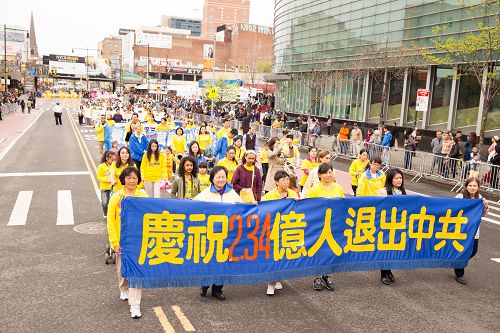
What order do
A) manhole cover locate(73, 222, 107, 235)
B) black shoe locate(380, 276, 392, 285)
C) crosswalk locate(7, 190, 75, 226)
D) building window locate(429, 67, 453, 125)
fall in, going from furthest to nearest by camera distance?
building window locate(429, 67, 453, 125) → crosswalk locate(7, 190, 75, 226) → manhole cover locate(73, 222, 107, 235) → black shoe locate(380, 276, 392, 285)

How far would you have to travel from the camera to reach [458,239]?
7652 mm

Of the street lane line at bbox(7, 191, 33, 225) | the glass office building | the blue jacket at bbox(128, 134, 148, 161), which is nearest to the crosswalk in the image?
the street lane line at bbox(7, 191, 33, 225)

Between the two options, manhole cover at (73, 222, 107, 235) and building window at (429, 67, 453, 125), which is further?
building window at (429, 67, 453, 125)

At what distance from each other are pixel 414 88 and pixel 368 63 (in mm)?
3624

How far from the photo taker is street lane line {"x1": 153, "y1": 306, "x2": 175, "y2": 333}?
5617 mm

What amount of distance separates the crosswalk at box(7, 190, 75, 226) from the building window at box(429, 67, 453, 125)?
878 inches

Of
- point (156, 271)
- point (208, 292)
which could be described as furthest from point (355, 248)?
point (156, 271)

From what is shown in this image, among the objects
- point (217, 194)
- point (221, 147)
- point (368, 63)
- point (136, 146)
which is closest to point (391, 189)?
point (217, 194)

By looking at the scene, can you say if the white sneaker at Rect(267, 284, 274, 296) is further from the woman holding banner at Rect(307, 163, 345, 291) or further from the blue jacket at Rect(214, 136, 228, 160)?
the blue jacket at Rect(214, 136, 228, 160)

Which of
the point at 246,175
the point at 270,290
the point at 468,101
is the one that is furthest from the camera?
the point at 468,101

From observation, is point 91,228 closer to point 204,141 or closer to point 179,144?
point 179,144

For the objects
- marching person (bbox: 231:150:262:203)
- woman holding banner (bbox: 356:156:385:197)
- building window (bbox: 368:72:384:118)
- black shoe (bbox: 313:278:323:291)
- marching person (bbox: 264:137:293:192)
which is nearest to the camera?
black shoe (bbox: 313:278:323:291)

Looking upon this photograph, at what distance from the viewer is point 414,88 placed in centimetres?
3120

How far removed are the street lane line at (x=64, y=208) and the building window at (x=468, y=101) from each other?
70.3 ft
